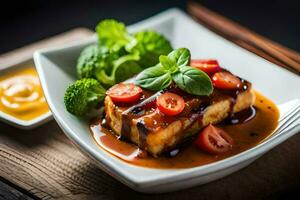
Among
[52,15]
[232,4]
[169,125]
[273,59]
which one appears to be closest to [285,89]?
[273,59]

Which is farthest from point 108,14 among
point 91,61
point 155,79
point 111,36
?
point 155,79

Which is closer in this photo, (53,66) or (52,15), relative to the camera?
(53,66)

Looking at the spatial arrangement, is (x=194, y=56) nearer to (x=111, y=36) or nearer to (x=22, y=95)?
(x=111, y=36)

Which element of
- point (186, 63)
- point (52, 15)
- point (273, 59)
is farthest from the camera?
point (52, 15)

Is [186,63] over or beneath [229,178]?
over

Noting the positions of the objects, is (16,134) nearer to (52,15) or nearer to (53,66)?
(53,66)

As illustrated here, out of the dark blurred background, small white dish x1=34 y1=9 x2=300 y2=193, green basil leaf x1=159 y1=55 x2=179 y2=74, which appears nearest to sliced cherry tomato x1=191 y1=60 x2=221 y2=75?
green basil leaf x1=159 y1=55 x2=179 y2=74

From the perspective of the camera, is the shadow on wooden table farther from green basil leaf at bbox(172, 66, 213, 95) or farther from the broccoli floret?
green basil leaf at bbox(172, 66, 213, 95)
